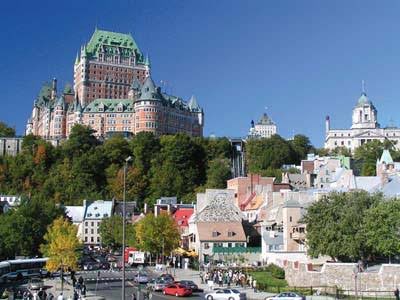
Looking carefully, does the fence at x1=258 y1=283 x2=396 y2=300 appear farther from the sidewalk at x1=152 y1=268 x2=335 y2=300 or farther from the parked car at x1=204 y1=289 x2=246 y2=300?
the parked car at x1=204 y1=289 x2=246 y2=300

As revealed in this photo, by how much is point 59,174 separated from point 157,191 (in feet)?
80.4

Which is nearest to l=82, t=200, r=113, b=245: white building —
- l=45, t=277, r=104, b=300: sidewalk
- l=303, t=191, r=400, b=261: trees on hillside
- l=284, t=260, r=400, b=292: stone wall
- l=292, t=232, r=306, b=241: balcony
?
l=292, t=232, r=306, b=241: balcony

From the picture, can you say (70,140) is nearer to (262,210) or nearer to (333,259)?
(262,210)

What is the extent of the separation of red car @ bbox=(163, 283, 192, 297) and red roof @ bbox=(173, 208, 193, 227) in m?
49.4

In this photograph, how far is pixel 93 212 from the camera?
137 meters

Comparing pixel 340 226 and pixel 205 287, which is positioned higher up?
pixel 340 226

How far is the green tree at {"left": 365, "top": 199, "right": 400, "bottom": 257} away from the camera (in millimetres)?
55281

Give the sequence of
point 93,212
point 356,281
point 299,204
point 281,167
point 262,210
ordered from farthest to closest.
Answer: point 281,167 → point 93,212 → point 262,210 → point 299,204 → point 356,281

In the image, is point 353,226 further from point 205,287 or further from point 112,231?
point 112,231

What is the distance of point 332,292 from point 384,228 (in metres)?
9.29

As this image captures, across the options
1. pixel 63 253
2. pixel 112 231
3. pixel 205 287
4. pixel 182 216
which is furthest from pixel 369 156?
pixel 63 253

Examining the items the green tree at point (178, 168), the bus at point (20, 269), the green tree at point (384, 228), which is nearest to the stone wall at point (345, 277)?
the green tree at point (384, 228)

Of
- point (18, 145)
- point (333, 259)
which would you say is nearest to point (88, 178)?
point (18, 145)

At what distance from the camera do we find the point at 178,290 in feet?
161
